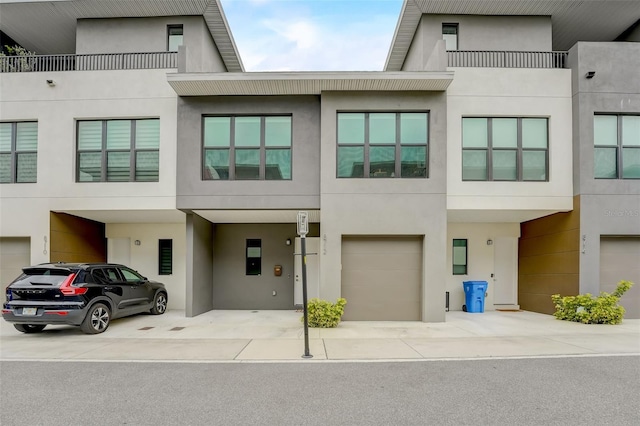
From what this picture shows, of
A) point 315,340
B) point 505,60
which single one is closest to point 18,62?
point 315,340

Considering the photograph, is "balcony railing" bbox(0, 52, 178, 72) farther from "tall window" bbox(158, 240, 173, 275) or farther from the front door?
the front door

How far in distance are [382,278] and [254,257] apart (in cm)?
435

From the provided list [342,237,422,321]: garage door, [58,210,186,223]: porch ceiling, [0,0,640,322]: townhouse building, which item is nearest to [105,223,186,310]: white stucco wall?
[58,210,186,223]: porch ceiling

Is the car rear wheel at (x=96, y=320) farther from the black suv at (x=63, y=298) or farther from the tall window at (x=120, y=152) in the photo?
→ the tall window at (x=120, y=152)

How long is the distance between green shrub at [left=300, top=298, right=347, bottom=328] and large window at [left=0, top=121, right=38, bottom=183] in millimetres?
8751

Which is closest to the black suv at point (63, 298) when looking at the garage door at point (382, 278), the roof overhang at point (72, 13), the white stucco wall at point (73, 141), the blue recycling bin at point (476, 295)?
the white stucco wall at point (73, 141)

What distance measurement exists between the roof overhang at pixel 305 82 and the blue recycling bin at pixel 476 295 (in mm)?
5948

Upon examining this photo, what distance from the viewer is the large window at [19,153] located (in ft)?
36.2

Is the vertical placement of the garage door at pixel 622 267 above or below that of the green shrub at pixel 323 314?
above

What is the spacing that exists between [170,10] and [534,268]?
13.9 m

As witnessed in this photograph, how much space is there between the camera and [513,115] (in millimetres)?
10695

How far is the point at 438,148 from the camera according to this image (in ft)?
33.7

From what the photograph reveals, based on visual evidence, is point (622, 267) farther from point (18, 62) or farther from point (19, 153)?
point (18, 62)

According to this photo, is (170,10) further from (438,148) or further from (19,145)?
(438,148)
